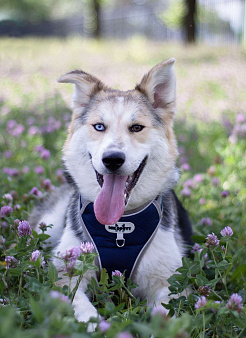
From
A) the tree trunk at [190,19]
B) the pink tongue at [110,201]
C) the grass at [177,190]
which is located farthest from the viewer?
the tree trunk at [190,19]

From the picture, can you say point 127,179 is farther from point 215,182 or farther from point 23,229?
point 215,182

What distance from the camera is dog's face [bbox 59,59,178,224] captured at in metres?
2.90

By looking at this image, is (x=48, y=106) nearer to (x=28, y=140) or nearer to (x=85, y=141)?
(x=28, y=140)

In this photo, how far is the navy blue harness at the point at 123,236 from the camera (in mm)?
2941

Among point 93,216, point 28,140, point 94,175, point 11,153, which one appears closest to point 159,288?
point 93,216

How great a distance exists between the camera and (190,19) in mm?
20953

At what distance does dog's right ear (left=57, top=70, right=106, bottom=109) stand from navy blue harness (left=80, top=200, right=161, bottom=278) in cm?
103

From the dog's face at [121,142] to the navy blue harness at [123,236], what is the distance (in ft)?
0.51

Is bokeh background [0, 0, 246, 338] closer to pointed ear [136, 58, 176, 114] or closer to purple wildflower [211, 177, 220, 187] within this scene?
purple wildflower [211, 177, 220, 187]

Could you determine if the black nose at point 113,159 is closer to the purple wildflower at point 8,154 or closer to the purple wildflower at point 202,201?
the purple wildflower at point 202,201

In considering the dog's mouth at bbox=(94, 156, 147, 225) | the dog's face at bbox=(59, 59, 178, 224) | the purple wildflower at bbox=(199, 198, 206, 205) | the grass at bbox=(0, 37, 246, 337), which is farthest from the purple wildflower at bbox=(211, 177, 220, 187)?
the dog's mouth at bbox=(94, 156, 147, 225)

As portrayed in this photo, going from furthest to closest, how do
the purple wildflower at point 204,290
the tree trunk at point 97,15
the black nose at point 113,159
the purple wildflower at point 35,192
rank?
the tree trunk at point 97,15
the purple wildflower at point 35,192
the black nose at point 113,159
the purple wildflower at point 204,290

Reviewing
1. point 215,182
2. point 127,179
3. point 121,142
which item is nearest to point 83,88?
point 121,142

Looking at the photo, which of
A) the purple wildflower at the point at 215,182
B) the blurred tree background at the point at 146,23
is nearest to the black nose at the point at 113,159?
the purple wildflower at the point at 215,182
